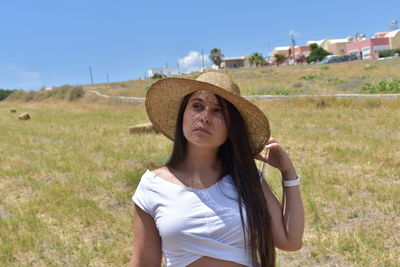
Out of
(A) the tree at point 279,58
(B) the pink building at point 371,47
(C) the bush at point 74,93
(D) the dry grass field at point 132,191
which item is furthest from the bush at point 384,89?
(A) the tree at point 279,58

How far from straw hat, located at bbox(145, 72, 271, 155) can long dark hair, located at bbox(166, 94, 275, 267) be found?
0.17ft

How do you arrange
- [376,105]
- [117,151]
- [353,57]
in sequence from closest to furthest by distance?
[117,151] → [376,105] → [353,57]

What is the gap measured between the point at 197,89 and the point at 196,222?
2.00 ft

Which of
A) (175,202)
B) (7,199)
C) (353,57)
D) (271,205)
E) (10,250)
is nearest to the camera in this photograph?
(175,202)

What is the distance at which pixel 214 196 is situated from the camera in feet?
5.55

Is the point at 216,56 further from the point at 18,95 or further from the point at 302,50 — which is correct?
the point at 18,95

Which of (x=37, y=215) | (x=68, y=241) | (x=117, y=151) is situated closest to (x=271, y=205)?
(x=68, y=241)

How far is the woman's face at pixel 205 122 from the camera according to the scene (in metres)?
1.73

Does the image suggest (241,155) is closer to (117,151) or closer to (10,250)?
(10,250)

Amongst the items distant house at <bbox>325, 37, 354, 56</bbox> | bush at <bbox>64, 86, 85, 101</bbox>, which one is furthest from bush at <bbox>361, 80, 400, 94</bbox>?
distant house at <bbox>325, 37, 354, 56</bbox>

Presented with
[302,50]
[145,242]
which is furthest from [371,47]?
[145,242]

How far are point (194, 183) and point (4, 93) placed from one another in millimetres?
53319

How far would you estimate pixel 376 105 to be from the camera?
1352cm

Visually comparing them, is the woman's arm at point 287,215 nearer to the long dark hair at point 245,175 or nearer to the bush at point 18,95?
the long dark hair at point 245,175
